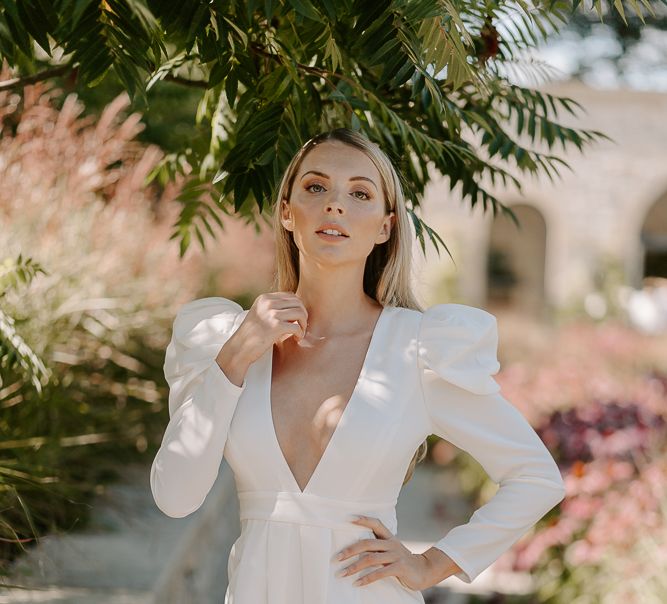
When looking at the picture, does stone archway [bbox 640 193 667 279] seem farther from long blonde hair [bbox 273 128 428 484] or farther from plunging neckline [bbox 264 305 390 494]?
plunging neckline [bbox 264 305 390 494]

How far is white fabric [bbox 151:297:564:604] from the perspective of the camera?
2.20 m

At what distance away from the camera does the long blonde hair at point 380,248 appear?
242cm

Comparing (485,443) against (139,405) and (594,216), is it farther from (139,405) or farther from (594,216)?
→ (594,216)

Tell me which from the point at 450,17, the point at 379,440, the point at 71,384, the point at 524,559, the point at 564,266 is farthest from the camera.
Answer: the point at 564,266

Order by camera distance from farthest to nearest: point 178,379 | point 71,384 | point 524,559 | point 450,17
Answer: point 524,559 < point 71,384 < point 178,379 < point 450,17

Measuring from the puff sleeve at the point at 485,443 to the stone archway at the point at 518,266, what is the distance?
743 inches

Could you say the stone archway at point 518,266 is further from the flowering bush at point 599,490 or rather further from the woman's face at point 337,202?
the woman's face at point 337,202

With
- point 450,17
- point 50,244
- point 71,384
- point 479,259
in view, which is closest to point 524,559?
point 71,384

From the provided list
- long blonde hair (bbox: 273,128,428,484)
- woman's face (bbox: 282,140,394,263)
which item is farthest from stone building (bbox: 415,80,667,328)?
woman's face (bbox: 282,140,394,263)

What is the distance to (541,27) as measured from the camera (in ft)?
8.70

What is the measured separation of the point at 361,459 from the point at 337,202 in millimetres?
621

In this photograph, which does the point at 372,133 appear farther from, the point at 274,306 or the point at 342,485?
the point at 342,485

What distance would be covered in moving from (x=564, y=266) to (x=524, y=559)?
14.4 m

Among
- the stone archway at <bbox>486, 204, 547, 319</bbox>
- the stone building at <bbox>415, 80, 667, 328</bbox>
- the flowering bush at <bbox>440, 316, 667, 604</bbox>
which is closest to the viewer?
the flowering bush at <bbox>440, 316, 667, 604</bbox>
